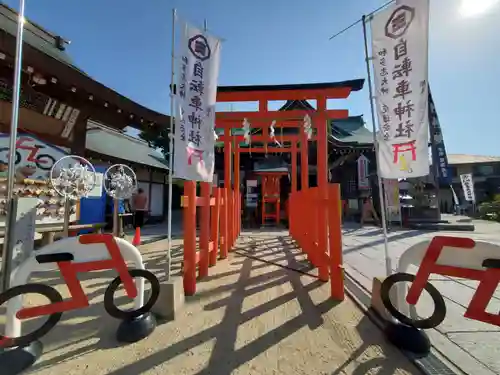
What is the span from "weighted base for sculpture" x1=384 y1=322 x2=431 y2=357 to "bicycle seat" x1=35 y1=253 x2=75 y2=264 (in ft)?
9.68

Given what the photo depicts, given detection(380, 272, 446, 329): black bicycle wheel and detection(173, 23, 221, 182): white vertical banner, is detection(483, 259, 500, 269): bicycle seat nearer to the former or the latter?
detection(380, 272, 446, 329): black bicycle wheel

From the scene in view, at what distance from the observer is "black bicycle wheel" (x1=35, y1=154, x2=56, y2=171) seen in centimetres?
589

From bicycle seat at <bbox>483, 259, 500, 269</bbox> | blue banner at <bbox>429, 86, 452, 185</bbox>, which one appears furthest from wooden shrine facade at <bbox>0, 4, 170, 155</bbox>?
blue banner at <bbox>429, 86, 452, 185</bbox>

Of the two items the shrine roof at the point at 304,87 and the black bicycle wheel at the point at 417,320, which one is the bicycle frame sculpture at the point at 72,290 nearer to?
the black bicycle wheel at the point at 417,320

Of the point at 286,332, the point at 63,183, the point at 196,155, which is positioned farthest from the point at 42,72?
the point at 286,332

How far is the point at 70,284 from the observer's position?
220 centimetres

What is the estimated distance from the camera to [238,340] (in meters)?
2.34

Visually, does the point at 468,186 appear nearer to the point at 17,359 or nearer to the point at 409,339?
the point at 409,339

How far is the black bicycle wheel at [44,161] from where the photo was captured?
19.3 feet

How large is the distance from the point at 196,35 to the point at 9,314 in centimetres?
344

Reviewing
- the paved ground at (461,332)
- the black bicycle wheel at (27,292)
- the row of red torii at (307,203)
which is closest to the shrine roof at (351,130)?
the row of red torii at (307,203)

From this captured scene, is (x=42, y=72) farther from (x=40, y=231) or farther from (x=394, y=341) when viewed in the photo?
(x=394, y=341)

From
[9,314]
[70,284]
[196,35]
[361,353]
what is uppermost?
[196,35]

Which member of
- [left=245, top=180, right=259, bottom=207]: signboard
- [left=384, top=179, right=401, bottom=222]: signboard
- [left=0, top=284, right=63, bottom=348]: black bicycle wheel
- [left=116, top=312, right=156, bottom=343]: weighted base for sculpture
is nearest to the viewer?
[left=0, top=284, right=63, bottom=348]: black bicycle wheel
